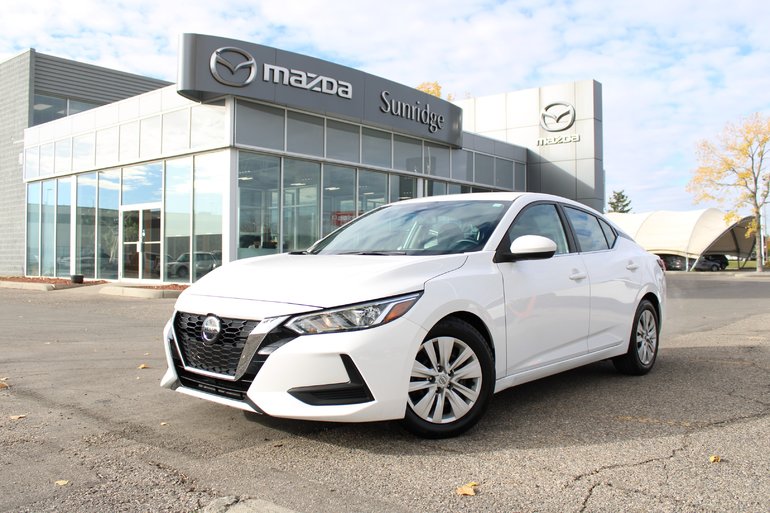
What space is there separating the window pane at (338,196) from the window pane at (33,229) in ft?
39.0

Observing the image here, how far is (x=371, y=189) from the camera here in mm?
19656

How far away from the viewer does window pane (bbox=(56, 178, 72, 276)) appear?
21.5 metres

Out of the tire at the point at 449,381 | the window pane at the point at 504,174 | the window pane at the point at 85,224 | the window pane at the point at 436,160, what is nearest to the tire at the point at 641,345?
the tire at the point at 449,381

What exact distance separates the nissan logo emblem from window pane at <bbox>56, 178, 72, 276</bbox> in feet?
66.2

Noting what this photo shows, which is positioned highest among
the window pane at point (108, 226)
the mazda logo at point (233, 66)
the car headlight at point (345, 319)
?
the mazda logo at point (233, 66)

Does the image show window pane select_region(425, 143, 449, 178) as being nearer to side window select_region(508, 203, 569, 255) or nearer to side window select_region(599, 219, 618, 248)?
side window select_region(599, 219, 618, 248)

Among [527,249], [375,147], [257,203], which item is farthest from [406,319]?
[375,147]

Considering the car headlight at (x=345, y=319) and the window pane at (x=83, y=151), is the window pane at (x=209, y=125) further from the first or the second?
the car headlight at (x=345, y=319)

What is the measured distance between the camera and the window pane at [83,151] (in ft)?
66.2

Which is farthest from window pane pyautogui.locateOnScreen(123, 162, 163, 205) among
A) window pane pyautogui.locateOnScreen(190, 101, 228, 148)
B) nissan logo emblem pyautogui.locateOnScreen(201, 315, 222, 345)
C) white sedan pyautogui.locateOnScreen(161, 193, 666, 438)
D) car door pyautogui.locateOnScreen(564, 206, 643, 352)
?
nissan logo emblem pyautogui.locateOnScreen(201, 315, 222, 345)

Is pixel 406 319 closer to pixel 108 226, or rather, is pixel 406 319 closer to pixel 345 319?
pixel 345 319

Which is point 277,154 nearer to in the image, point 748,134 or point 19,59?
point 19,59

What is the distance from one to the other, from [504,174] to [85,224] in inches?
634

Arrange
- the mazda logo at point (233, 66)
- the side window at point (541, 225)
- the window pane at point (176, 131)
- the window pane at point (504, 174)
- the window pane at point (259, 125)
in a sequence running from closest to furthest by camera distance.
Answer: the side window at point (541, 225)
the mazda logo at point (233, 66)
the window pane at point (259, 125)
the window pane at point (176, 131)
the window pane at point (504, 174)
